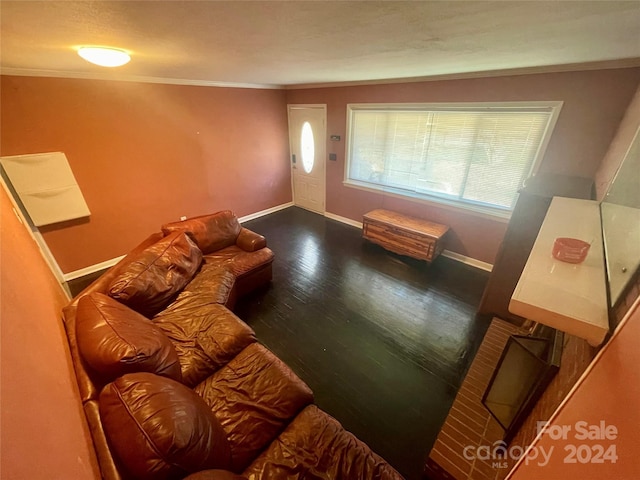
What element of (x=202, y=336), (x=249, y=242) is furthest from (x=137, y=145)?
(x=202, y=336)

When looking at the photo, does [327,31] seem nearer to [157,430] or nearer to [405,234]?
[157,430]

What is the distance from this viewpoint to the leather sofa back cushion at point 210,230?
2.78 metres

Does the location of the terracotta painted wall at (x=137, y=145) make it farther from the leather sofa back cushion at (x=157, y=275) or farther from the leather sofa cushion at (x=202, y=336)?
the leather sofa cushion at (x=202, y=336)

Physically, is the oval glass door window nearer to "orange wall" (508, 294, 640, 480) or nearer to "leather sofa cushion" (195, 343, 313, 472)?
"leather sofa cushion" (195, 343, 313, 472)

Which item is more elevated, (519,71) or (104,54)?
(519,71)

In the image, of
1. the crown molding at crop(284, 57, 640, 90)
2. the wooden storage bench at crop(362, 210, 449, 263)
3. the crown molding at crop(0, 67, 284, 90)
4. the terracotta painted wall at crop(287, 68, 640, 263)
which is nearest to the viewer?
the crown molding at crop(284, 57, 640, 90)

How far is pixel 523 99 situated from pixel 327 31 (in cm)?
257

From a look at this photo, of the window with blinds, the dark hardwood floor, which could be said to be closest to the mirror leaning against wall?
the dark hardwood floor

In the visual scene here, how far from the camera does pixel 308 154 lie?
198 inches

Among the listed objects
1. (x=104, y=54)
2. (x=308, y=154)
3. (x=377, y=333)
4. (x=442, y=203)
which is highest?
(x=104, y=54)

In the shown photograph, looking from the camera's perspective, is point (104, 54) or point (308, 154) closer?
point (104, 54)

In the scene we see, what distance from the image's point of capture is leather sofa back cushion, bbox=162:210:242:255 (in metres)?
2.78

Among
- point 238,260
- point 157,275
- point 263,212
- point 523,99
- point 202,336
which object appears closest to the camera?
point 202,336

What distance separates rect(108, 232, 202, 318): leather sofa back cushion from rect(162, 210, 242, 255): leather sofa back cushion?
198mm
